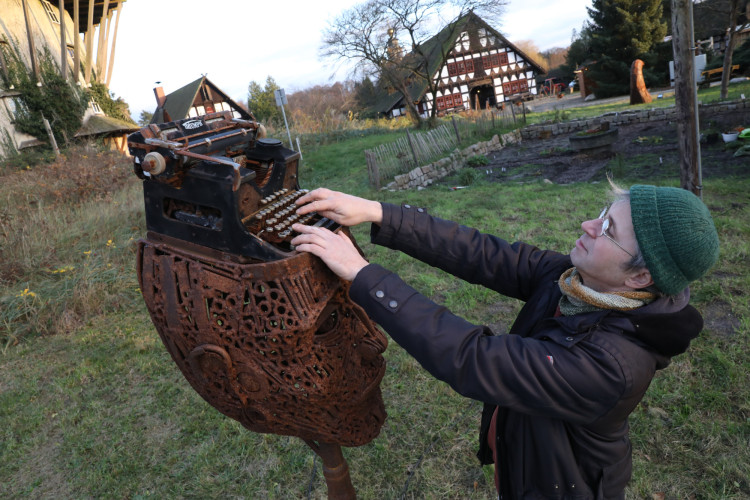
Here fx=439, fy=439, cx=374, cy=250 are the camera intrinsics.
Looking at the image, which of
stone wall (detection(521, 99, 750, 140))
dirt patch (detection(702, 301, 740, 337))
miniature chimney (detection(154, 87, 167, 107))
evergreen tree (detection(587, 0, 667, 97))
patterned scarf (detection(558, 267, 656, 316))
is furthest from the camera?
evergreen tree (detection(587, 0, 667, 97))

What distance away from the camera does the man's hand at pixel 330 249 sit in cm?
157

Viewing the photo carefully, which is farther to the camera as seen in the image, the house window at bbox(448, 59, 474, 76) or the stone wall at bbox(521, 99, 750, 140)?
the house window at bbox(448, 59, 474, 76)

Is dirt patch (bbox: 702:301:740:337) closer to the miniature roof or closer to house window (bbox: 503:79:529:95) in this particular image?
the miniature roof

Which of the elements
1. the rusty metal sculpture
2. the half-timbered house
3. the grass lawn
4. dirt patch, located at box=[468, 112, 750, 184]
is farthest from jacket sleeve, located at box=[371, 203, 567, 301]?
the half-timbered house

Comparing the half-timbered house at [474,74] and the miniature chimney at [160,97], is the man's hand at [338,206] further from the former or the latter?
the half-timbered house at [474,74]

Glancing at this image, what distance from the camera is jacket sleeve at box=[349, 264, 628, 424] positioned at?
137 centimetres

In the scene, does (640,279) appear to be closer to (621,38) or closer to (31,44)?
(31,44)

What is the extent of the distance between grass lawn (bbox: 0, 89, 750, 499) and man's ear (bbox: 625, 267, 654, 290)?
189 centimetres

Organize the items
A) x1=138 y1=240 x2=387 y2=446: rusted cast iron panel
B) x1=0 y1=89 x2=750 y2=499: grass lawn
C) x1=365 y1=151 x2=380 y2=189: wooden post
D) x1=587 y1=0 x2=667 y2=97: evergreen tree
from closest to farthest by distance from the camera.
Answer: x1=138 y1=240 x2=387 y2=446: rusted cast iron panel, x1=0 y1=89 x2=750 y2=499: grass lawn, x1=365 y1=151 x2=380 y2=189: wooden post, x1=587 y1=0 x2=667 y2=97: evergreen tree

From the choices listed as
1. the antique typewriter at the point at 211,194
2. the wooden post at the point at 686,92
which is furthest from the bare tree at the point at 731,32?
the antique typewriter at the point at 211,194

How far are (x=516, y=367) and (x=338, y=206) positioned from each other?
3.16 ft

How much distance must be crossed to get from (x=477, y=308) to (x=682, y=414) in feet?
6.82

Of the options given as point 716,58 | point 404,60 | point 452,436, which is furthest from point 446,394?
point 716,58

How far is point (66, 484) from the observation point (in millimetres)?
3273
